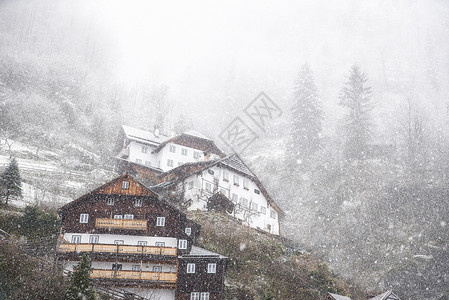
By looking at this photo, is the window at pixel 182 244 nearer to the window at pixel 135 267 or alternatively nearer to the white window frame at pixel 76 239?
the window at pixel 135 267

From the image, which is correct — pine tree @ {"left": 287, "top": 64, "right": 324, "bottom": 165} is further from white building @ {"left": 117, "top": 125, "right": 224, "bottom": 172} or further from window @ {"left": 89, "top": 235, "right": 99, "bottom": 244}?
window @ {"left": 89, "top": 235, "right": 99, "bottom": 244}

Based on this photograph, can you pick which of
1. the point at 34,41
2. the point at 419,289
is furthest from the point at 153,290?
the point at 34,41

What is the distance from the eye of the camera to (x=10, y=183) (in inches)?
1566

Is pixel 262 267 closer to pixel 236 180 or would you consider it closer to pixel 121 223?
pixel 121 223

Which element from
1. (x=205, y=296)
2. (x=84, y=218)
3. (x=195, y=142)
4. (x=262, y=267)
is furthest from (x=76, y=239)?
(x=195, y=142)

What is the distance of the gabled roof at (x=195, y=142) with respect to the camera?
57906 mm

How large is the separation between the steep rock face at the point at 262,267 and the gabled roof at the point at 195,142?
19.0 meters

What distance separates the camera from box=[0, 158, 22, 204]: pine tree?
39625mm

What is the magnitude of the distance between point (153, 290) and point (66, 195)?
22644 millimetres

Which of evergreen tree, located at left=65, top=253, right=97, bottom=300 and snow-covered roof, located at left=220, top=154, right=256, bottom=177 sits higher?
snow-covered roof, located at left=220, top=154, right=256, bottom=177

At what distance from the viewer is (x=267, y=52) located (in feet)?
442

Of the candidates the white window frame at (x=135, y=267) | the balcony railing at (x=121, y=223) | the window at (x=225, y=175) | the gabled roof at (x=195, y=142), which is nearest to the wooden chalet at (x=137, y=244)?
the balcony railing at (x=121, y=223)

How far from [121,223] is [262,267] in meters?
12.6

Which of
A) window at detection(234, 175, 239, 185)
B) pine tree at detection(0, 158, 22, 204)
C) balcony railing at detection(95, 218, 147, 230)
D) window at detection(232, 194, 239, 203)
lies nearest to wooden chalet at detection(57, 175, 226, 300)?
balcony railing at detection(95, 218, 147, 230)
